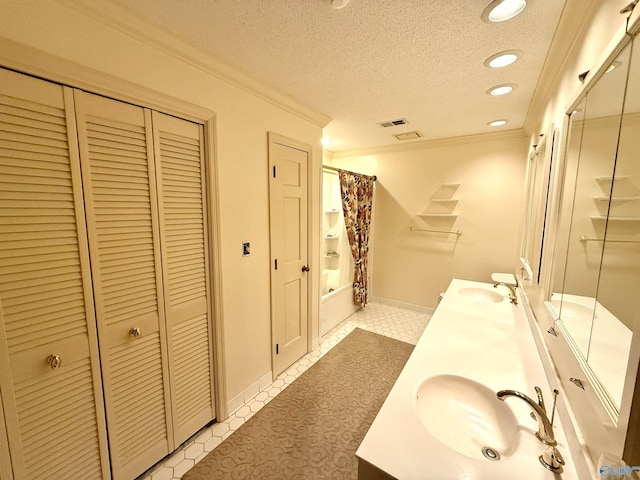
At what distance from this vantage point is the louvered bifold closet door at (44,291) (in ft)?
3.18

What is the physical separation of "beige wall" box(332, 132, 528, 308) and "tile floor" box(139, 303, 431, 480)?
373 millimetres

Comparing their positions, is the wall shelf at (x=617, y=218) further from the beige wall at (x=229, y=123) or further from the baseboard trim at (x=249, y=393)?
the baseboard trim at (x=249, y=393)

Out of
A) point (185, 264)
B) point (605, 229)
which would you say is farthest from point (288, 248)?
point (605, 229)

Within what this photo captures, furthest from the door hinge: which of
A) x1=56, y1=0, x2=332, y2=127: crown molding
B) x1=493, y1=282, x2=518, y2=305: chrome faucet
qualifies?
x1=56, y1=0, x2=332, y2=127: crown molding

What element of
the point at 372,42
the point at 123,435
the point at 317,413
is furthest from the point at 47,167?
the point at 317,413

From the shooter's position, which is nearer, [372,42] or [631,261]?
[631,261]

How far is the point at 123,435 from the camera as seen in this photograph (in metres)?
1.32

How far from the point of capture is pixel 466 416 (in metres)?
1.08

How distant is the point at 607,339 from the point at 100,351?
1.92 meters

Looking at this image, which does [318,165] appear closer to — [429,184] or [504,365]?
[429,184]

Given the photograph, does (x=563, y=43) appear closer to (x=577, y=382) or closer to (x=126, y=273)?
(x=577, y=382)

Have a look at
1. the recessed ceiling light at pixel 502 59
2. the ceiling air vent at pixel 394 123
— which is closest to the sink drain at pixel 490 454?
the recessed ceiling light at pixel 502 59

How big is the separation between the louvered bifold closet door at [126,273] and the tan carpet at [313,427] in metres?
0.43

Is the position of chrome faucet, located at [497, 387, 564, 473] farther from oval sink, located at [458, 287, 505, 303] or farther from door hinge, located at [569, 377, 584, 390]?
oval sink, located at [458, 287, 505, 303]
